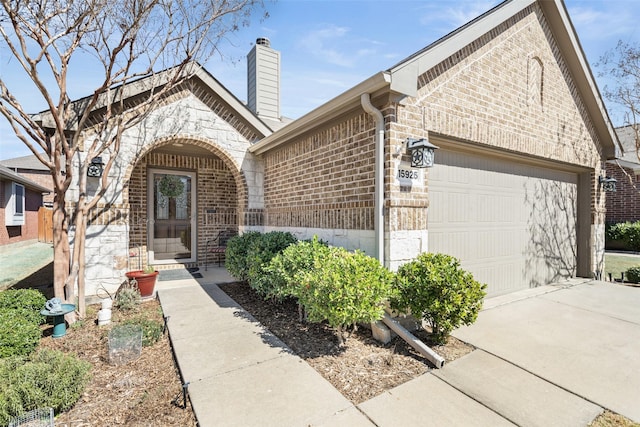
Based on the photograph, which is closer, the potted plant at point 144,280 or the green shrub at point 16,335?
the green shrub at point 16,335

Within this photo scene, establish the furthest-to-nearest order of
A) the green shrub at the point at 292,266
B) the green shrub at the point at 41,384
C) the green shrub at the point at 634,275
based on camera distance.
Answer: the green shrub at the point at 634,275 → the green shrub at the point at 292,266 → the green shrub at the point at 41,384

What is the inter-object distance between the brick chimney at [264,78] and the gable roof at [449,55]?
12.7ft

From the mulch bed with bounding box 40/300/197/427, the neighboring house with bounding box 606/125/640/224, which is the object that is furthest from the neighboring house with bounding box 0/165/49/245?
the neighboring house with bounding box 606/125/640/224

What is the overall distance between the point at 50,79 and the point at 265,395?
579 cm

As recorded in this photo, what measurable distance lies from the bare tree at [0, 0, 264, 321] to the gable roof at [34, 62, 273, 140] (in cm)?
2

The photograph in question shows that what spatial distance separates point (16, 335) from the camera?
3.42 m

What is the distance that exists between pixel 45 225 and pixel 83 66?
1608 centimetres

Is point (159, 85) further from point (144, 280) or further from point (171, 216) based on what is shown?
point (144, 280)

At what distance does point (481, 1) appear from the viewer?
570 cm

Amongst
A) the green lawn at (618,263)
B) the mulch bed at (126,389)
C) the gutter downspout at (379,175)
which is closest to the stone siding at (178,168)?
the mulch bed at (126,389)

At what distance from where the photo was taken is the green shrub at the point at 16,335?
332 centimetres

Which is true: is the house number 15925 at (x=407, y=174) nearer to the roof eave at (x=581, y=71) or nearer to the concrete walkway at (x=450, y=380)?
the concrete walkway at (x=450, y=380)

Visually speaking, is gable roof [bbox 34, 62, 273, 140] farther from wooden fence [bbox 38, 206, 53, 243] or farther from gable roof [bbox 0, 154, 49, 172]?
gable roof [bbox 0, 154, 49, 172]

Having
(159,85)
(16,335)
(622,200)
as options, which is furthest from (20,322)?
(622,200)
